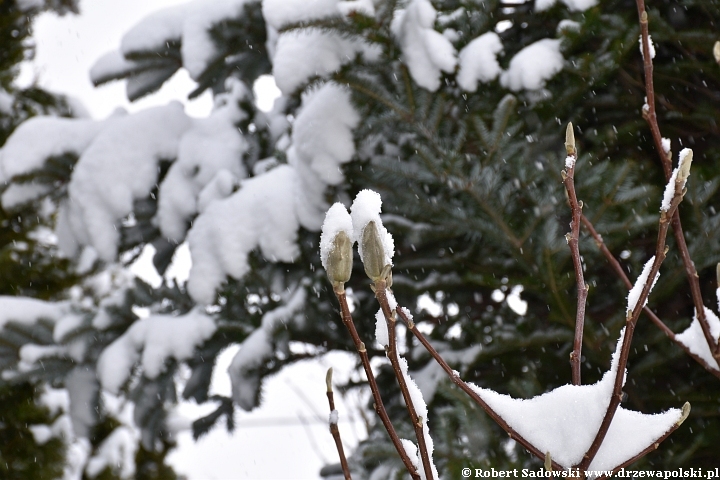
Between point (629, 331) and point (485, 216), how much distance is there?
1.21 m

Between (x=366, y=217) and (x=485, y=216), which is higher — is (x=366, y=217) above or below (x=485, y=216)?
above

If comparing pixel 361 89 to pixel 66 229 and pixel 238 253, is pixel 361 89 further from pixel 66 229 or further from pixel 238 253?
pixel 66 229

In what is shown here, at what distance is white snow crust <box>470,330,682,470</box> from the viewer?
0.71 meters

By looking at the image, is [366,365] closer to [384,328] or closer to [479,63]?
[384,328]

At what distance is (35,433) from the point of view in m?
4.56

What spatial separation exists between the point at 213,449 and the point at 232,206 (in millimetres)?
7304

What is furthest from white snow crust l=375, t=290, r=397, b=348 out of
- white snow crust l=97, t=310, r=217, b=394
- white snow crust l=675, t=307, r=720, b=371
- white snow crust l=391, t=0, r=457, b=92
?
white snow crust l=97, t=310, r=217, b=394

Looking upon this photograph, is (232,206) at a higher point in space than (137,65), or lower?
lower

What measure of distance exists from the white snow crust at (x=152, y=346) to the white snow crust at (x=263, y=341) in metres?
0.16

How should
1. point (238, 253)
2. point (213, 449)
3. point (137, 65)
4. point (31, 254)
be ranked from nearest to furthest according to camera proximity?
point (238, 253), point (137, 65), point (31, 254), point (213, 449)

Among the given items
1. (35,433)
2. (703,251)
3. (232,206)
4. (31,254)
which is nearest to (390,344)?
(703,251)

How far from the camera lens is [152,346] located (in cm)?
220

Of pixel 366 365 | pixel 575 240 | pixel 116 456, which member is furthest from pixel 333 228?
pixel 116 456

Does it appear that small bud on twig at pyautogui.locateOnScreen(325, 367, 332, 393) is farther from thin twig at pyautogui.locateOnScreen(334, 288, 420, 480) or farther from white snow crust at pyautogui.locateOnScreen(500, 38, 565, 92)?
white snow crust at pyautogui.locateOnScreen(500, 38, 565, 92)
